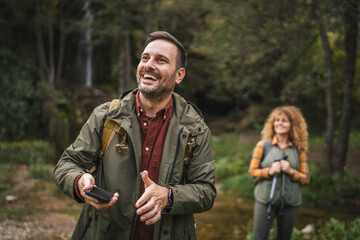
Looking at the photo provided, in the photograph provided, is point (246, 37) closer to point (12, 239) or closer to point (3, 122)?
point (12, 239)

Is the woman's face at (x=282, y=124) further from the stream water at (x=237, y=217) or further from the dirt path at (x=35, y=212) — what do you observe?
the dirt path at (x=35, y=212)

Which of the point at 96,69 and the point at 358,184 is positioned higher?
the point at 96,69

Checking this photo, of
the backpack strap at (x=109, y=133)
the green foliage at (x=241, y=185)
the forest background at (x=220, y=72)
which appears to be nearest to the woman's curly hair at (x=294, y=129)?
the forest background at (x=220, y=72)

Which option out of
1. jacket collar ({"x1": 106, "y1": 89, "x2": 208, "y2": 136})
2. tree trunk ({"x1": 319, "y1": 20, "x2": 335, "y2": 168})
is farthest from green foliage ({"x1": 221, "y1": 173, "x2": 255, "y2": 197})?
jacket collar ({"x1": 106, "y1": 89, "x2": 208, "y2": 136})

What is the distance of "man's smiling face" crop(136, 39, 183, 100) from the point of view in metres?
2.32

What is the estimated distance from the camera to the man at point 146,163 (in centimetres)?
215

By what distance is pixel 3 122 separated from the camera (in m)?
12.7

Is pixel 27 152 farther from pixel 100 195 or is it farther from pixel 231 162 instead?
pixel 100 195

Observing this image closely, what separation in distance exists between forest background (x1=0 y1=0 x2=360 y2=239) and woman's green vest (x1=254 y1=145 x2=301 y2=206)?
6.45 ft

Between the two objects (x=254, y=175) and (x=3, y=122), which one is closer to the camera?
(x=254, y=175)

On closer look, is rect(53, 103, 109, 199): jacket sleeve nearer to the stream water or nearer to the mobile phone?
the mobile phone

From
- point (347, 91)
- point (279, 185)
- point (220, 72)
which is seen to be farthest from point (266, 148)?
point (220, 72)

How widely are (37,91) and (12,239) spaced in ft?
30.0

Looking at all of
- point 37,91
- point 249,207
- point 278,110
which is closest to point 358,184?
point 249,207
